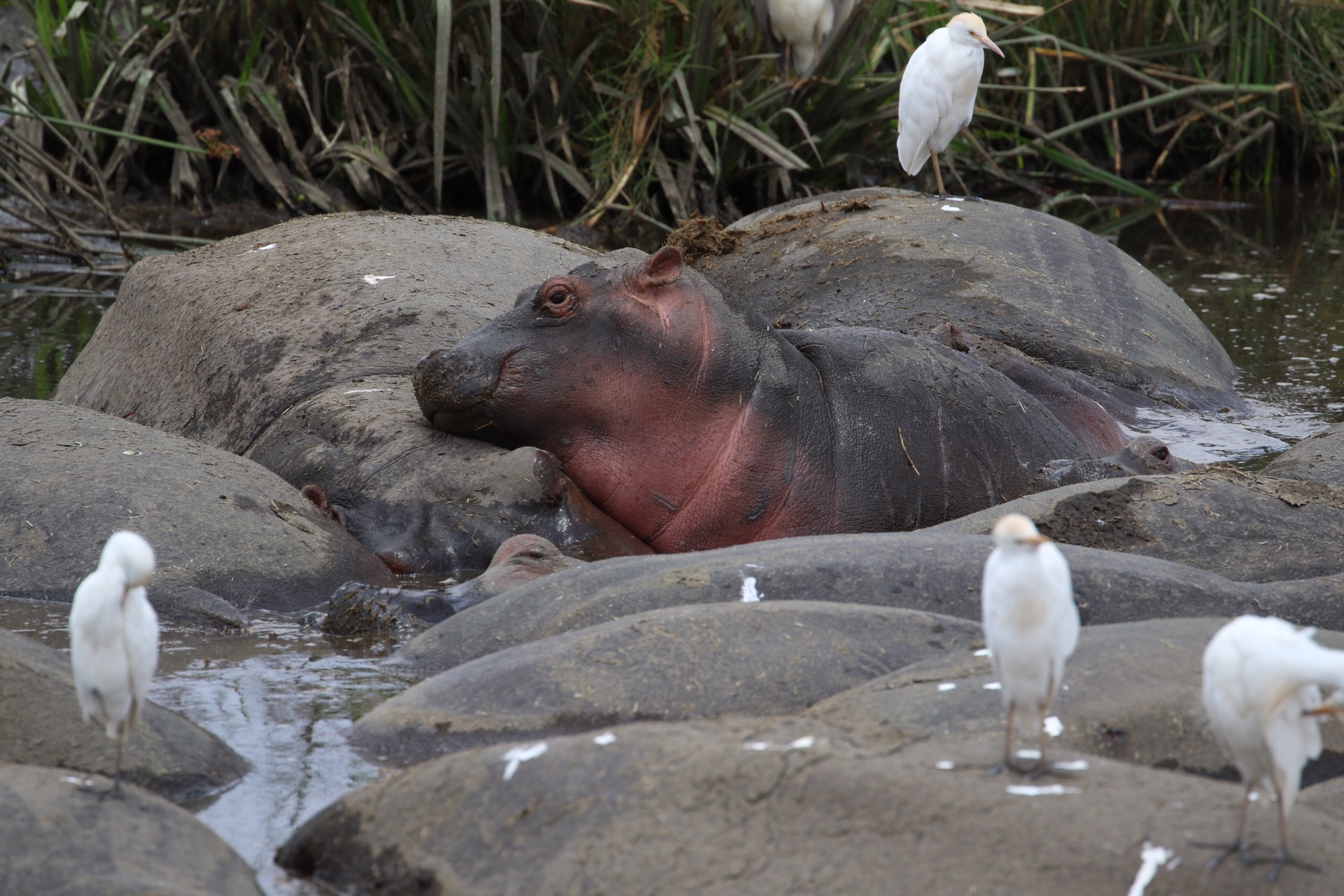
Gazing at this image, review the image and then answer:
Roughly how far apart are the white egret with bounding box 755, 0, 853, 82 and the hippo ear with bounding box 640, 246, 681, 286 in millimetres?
5839

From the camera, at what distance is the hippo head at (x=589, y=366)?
569cm

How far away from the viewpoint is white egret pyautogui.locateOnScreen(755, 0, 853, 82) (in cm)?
1122

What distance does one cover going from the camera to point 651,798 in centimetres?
289

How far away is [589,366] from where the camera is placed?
573cm

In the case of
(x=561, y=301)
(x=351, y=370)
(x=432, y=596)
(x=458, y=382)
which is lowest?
(x=432, y=596)

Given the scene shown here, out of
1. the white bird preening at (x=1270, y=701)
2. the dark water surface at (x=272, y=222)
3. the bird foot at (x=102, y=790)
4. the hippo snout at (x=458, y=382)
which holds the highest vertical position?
the white bird preening at (x=1270, y=701)

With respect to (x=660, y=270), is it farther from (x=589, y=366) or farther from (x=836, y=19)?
(x=836, y=19)

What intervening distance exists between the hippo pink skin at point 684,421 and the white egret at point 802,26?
19.2 feet

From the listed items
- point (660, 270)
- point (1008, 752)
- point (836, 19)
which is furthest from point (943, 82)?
point (1008, 752)

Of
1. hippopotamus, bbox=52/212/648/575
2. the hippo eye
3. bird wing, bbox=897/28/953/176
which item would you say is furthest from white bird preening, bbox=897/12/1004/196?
the hippo eye

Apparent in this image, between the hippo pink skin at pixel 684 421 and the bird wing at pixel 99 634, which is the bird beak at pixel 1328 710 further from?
the hippo pink skin at pixel 684 421

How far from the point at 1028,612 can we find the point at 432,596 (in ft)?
8.30

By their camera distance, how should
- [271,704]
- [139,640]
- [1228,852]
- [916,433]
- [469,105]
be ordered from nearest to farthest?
[1228,852] < [139,640] < [271,704] < [916,433] < [469,105]

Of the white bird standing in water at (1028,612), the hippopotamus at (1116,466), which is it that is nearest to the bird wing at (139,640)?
the white bird standing in water at (1028,612)
